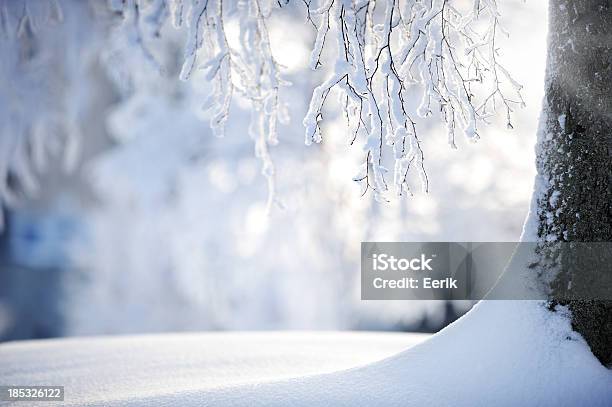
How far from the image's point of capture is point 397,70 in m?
3.23

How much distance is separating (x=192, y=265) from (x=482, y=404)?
8579mm

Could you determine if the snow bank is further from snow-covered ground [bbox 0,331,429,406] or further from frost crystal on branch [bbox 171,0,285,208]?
frost crystal on branch [bbox 171,0,285,208]

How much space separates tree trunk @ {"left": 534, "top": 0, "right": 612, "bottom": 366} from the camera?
9.88ft

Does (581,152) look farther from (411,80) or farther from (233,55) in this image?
(233,55)

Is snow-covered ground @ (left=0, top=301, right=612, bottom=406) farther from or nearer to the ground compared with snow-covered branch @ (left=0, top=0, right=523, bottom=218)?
nearer to the ground

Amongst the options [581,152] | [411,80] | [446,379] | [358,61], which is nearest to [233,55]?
[358,61]

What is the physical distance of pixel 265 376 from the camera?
3789 mm

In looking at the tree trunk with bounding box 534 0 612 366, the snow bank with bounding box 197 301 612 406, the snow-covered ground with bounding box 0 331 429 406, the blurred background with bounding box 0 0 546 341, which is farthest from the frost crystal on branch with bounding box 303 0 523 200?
the blurred background with bounding box 0 0 546 341

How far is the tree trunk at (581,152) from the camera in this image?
3.01 meters

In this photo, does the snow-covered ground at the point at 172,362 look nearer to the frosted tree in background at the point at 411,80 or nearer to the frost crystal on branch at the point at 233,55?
the frosted tree in background at the point at 411,80

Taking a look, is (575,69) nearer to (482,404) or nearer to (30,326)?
(482,404)

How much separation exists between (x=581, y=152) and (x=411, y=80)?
3.55ft

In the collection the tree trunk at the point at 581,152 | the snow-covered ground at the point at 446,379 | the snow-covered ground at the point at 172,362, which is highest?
the tree trunk at the point at 581,152

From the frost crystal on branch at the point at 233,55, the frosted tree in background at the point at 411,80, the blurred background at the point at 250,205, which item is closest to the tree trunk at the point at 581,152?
the frosted tree in background at the point at 411,80
